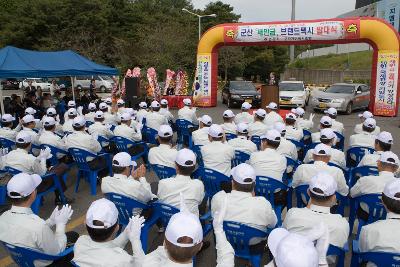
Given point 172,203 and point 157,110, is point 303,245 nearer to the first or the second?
point 172,203

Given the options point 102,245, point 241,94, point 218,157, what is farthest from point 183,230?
point 241,94

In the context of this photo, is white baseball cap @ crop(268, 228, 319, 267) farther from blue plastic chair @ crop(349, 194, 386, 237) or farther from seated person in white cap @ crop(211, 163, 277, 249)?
blue plastic chair @ crop(349, 194, 386, 237)

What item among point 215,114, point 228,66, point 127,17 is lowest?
point 215,114

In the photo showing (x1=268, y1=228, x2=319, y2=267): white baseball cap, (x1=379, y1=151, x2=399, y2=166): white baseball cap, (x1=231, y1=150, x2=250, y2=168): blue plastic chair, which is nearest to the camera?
(x1=268, y1=228, x2=319, y2=267): white baseball cap

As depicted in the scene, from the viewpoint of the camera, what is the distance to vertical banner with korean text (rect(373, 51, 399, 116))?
17.2 meters

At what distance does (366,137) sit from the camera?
23.7 ft

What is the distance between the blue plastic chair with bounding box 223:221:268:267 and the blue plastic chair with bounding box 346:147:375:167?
13.5 ft

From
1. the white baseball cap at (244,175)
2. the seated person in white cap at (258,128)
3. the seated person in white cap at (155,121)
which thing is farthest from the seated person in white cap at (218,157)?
the seated person in white cap at (155,121)

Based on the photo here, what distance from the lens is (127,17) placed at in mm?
42406

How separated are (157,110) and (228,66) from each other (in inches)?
1258

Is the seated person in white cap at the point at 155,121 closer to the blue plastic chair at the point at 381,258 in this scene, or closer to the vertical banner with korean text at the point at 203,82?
the blue plastic chair at the point at 381,258

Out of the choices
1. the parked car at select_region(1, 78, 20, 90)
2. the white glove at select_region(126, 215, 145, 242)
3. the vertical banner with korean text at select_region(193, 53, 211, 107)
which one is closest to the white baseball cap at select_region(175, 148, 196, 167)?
the white glove at select_region(126, 215, 145, 242)

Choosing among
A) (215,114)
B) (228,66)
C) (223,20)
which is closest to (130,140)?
(215,114)

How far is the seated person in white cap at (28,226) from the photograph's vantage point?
3404 mm
